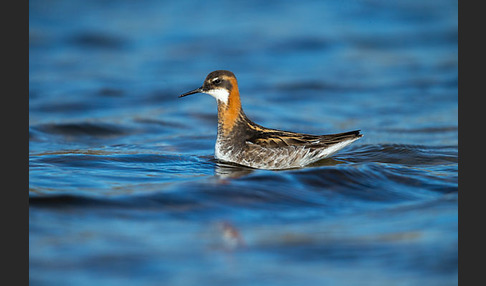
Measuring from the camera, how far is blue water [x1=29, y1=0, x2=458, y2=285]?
231 inches

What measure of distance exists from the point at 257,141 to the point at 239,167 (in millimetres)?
426

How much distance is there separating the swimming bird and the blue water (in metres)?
0.35

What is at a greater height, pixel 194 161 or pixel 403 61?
pixel 403 61

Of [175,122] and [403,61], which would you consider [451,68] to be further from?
[175,122]

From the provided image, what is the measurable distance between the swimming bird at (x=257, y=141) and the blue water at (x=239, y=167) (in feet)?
1.16

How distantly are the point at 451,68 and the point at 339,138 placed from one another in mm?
8103

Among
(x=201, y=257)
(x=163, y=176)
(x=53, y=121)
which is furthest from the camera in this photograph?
(x=53, y=121)

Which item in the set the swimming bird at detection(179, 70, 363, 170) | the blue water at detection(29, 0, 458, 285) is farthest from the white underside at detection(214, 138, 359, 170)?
the blue water at detection(29, 0, 458, 285)

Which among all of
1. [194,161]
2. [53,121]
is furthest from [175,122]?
[194,161]

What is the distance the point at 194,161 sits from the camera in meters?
9.41

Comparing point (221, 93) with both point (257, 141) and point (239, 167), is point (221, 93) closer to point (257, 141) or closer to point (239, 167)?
point (257, 141)

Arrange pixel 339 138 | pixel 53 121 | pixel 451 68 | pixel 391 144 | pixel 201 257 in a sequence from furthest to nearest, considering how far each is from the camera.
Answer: pixel 451 68, pixel 53 121, pixel 391 144, pixel 339 138, pixel 201 257

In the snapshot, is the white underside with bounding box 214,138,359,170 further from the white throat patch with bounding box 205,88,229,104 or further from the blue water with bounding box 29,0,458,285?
the white throat patch with bounding box 205,88,229,104

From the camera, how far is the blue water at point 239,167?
5871mm
